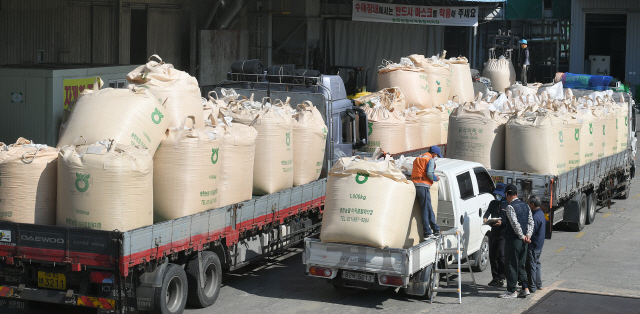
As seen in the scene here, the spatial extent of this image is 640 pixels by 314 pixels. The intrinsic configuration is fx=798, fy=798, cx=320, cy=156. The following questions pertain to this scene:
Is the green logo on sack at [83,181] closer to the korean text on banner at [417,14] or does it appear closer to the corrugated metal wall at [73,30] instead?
the corrugated metal wall at [73,30]

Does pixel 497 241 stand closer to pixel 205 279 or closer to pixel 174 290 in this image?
pixel 205 279

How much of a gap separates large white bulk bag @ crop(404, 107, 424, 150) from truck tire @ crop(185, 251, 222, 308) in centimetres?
652

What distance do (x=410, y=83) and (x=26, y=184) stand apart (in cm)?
997

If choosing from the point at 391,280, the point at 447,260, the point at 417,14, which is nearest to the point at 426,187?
the point at 447,260

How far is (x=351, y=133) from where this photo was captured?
1309cm

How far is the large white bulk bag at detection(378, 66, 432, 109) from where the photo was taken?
1667 centimetres

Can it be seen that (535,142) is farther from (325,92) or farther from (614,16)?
(614,16)

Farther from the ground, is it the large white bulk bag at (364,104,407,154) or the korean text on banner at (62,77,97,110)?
the korean text on banner at (62,77,97,110)

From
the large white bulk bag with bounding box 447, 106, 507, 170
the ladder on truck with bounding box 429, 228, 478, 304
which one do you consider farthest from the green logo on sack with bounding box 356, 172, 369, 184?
the large white bulk bag with bounding box 447, 106, 507, 170

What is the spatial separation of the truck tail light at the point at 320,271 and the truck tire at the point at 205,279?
3.66ft

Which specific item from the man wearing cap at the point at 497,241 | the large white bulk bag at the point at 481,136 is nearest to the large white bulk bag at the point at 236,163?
the man wearing cap at the point at 497,241

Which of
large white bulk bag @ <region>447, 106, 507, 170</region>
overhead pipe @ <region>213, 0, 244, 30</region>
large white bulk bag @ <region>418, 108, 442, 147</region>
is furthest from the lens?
overhead pipe @ <region>213, 0, 244, 30</region>

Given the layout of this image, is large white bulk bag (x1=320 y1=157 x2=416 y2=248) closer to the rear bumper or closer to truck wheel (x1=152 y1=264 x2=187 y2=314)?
truck wheel (x1=152 y1=264 x2=187 y2=314)

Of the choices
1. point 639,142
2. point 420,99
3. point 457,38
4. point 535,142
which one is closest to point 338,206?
point 535,142
